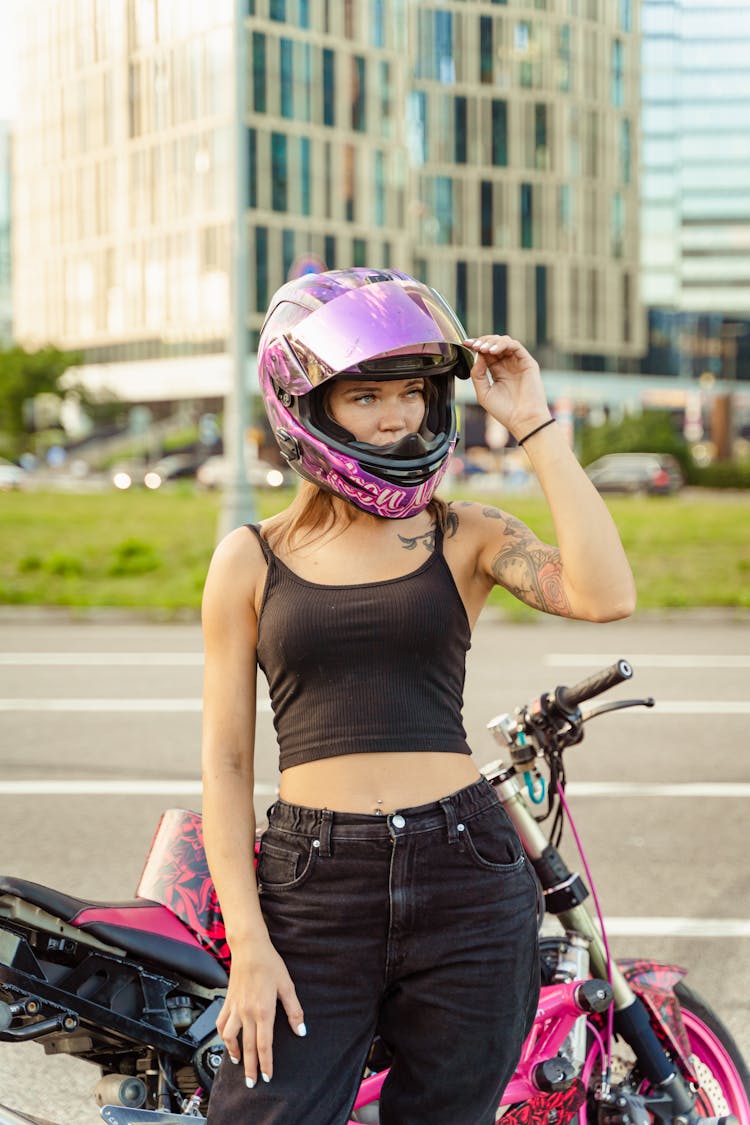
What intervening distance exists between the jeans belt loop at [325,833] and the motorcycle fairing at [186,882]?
1.29 feet

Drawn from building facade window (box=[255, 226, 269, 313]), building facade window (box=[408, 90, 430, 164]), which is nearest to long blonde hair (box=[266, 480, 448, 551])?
building facade window (box=[255, 226, 269, 313])

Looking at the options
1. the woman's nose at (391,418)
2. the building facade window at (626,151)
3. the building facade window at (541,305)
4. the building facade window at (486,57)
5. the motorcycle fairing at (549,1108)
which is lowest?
the motorcycle fairing at (549,1108)

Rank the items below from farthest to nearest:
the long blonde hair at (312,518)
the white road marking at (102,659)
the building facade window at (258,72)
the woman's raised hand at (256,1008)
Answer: the building facade window at (258,72), the white road marking at (102,659), the long blonde hair at (312,518), the woman's raised hand at (256,1008)

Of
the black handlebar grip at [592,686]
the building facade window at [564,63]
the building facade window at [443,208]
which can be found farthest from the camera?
the building facade window at [443,208]

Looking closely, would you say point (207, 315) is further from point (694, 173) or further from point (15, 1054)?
point (15, 1054)

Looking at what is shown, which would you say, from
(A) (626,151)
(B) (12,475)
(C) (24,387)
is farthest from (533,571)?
(A) (626,151)

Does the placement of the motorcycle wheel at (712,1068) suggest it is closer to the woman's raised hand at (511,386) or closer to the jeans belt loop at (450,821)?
the jeans belt loop at (450,821)

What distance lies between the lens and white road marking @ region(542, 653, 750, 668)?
11305 mm

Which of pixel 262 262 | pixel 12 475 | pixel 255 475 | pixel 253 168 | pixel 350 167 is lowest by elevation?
pixel 12 475

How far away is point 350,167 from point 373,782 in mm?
81993

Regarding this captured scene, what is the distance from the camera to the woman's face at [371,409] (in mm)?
2176

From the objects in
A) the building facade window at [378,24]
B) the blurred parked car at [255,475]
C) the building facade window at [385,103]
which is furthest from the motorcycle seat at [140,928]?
the building facade window at [385,103]

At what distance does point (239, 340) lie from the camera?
16.6 m

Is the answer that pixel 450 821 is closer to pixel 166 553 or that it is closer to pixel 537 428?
pixel 537 428
